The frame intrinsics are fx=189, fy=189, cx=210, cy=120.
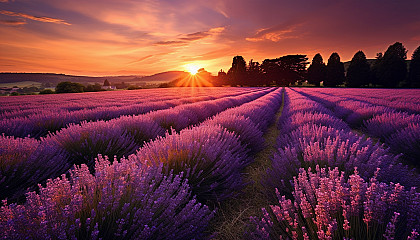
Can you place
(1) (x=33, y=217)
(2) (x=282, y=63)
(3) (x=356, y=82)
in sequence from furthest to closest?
1. (2) (x=282, y=63)
2. (3) (x=356, y=82)
3. (1) (x=33, y=217)

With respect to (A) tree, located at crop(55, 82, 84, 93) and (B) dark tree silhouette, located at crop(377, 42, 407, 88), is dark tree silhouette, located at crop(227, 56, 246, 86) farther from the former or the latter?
(A) tree, located at crop(55, 82, 84, 93)

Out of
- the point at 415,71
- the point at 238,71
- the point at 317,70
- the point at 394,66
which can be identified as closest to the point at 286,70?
the point at 317,70

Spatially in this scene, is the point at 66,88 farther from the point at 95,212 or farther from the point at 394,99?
the point at 394,99

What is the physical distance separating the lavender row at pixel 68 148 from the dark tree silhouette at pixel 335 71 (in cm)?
5729

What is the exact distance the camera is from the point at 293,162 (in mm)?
1933

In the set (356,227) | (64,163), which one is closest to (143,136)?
(64,163)

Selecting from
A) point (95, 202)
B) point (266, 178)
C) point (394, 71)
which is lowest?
point (266, 178)

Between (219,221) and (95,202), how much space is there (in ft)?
3.91

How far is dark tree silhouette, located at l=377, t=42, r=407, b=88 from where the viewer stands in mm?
38344

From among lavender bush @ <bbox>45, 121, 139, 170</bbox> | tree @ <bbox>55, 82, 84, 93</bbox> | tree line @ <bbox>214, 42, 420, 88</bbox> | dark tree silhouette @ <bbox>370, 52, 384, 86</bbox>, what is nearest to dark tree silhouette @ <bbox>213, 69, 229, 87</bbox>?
tree line @ <bbox>214, 42, 420, 88</bbox>

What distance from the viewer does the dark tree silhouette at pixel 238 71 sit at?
6219 centimetres

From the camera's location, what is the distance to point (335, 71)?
49844 millimetres

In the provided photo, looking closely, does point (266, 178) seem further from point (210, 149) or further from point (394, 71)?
point (394, 71)

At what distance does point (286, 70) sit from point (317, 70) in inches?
423
